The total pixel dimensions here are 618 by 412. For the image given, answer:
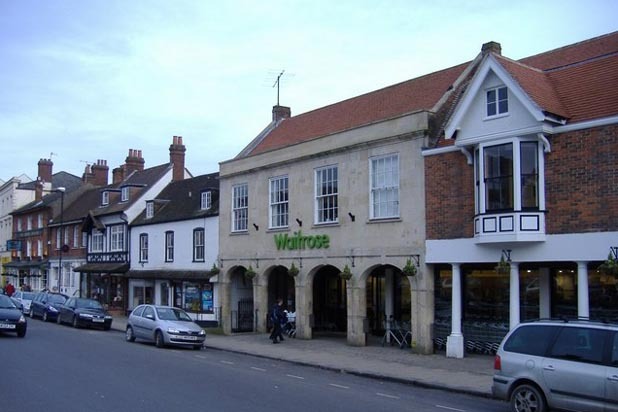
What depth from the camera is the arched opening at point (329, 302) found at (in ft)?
98.4

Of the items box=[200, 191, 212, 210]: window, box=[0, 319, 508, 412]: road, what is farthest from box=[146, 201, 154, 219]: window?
box=[0, 319, 508, 412]: road

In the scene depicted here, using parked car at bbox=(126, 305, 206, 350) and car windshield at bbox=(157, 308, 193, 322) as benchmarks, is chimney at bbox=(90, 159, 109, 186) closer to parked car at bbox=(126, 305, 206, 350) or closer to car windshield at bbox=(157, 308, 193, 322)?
parked car at bbox=(126, 305, 206, 350)

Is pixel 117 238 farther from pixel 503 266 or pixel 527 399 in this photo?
pixel 527 399

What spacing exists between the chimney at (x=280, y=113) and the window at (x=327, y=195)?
377 inches

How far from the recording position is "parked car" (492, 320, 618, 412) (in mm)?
10547

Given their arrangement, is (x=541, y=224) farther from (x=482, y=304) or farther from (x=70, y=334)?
(x=70, y=334)

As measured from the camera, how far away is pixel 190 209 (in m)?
35.4

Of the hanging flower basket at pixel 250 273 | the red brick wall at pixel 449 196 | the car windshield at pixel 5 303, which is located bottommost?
the car windshield at pixel 5 303

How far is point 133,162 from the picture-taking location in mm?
50469

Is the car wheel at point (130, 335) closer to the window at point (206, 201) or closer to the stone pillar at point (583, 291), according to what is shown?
the window at point (206, 201)

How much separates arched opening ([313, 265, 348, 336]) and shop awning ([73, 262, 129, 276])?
48.9ft

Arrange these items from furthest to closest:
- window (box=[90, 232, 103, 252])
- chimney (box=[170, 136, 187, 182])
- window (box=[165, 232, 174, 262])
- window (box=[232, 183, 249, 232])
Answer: window (box=[90, 232, 103, 252]) < chimney (box=[170, 136, 187, 182]) < window (box=[165, 232, 174, 262]) < window (box=[232, 183, 249, 232])

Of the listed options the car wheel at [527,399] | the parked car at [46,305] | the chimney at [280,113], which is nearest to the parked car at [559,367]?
the car wheel at [527,399]

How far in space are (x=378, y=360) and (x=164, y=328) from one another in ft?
25.7
